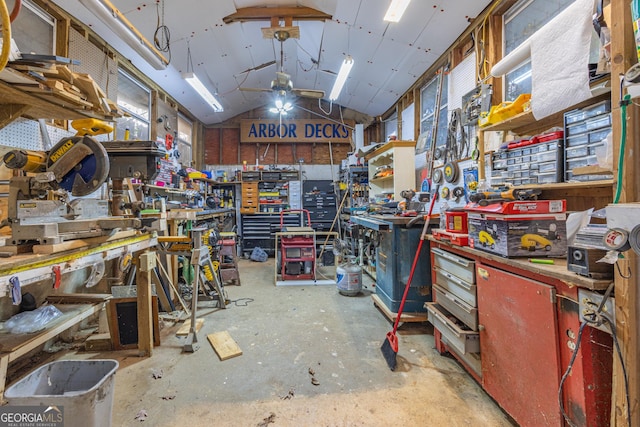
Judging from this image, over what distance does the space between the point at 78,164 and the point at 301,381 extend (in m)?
1.84

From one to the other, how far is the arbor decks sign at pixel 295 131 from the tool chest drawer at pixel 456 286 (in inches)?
211

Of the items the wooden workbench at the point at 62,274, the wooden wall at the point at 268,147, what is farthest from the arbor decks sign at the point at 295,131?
the wooden workbench at the point at 62,274

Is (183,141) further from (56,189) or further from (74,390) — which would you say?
(74,390)

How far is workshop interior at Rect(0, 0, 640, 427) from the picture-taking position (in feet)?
3.75

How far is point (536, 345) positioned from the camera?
50.9 inches

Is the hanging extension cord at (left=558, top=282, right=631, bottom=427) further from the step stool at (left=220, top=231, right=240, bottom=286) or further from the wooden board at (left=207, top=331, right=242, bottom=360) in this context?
the step stool at (left=220, top=231, right=240, bottom=286)

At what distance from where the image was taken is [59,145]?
1.54m

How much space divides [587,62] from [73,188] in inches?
106

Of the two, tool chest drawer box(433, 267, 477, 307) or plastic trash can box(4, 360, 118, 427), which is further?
tool chest drawer box(433, 267, 477, 307)

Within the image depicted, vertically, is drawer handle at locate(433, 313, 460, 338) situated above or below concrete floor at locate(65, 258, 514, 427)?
above

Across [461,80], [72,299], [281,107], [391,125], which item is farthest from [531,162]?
[281,107]

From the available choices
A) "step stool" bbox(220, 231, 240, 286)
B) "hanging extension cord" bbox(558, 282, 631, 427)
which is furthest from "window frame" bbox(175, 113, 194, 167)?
"hanging extension cord" bbox(558, 282, 631, 427)

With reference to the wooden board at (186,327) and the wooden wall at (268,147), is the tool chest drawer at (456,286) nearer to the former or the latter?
the wooden board at (186,327)

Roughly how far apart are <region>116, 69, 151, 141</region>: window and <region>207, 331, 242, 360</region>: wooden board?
2.76 meters
